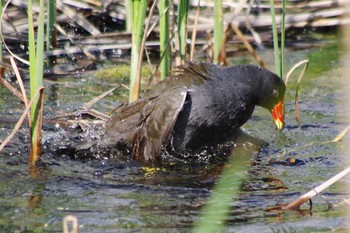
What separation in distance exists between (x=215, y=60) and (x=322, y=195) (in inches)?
78.7

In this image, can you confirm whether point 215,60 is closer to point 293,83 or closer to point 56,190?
point 293,83

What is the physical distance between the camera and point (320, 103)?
18.9ft

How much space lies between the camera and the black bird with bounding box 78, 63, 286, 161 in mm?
4637

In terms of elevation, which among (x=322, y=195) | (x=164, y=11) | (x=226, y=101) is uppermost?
(x=164, y=11)

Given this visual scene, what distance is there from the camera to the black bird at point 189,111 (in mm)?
4637

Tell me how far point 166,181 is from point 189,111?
570 mm

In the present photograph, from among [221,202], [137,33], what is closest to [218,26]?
[137,33]

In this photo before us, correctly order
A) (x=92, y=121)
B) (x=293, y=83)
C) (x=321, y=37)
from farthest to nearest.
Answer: (x=321, y=37)
(x=293, y=83)
(x=92, y=121)

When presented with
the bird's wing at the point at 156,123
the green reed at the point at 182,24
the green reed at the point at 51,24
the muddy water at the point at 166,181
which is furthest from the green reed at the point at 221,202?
the green reed at the point at 51,24

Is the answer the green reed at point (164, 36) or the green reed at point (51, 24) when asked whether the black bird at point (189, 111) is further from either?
the green reed at point (51, 24)

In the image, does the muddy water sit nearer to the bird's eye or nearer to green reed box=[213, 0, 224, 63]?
the bird's eye

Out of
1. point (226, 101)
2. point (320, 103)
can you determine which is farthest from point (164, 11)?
point (320, 103)

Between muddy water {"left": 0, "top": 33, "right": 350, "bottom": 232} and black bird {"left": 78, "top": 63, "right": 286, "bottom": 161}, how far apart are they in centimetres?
15

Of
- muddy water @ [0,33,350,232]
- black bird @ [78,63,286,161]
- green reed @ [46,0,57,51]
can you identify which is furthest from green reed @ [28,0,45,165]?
green reed @ [46,0,57,51]
